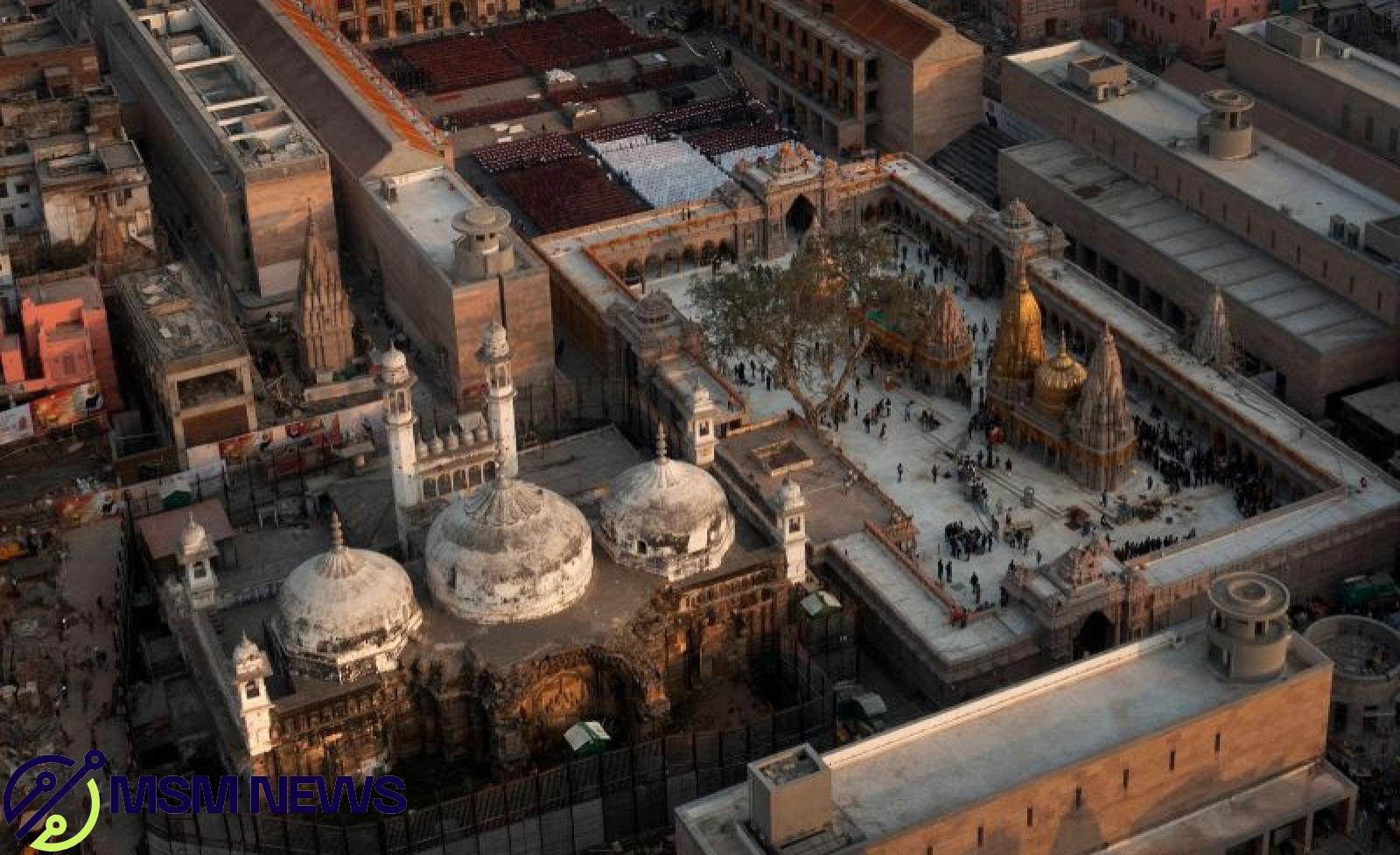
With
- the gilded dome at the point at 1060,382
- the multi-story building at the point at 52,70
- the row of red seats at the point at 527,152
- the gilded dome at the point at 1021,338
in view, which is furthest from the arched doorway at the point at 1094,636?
the multi-story building at the point at 52,70

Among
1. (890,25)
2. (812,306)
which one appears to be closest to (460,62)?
(890,25)

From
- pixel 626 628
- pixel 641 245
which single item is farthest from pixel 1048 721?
pixel 641 245

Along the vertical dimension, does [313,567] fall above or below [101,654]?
above

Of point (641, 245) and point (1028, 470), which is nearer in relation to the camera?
point (1028, 470)

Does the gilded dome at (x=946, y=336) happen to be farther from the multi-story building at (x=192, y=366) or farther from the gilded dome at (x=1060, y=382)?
the multi-story building at (x=192, y=366)

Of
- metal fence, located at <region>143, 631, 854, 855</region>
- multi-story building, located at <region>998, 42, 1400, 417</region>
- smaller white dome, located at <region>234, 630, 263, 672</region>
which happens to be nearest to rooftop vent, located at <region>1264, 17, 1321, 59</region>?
multi-story building, located at <region>998, 42, 1400, 417</region>

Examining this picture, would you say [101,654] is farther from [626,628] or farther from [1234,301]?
[1234,301]

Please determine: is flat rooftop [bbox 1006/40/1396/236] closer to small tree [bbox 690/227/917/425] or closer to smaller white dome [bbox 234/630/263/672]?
small tree [bbox 690/227/917/425]
